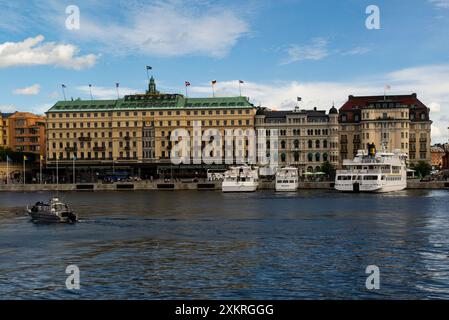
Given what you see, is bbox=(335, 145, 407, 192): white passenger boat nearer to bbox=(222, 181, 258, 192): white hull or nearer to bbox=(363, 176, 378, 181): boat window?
bbox=(363, 176, 378, 181): boat window

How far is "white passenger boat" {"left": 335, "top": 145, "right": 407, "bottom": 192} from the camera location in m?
148

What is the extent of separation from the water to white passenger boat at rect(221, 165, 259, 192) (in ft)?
253

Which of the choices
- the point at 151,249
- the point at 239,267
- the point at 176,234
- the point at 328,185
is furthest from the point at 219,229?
the point at 328,185

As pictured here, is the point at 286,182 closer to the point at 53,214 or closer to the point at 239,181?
the point at 239,181

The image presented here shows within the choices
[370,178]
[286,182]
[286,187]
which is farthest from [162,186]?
[370,178]

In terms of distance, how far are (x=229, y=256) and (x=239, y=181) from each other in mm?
112595

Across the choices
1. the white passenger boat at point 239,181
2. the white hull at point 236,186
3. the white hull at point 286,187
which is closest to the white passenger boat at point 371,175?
the white hull at point 286,187

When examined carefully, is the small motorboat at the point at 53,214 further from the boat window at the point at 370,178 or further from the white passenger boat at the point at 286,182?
the white passenger boat at the point at 286,182

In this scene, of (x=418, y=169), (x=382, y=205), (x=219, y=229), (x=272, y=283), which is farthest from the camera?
(x=418, y=169)
